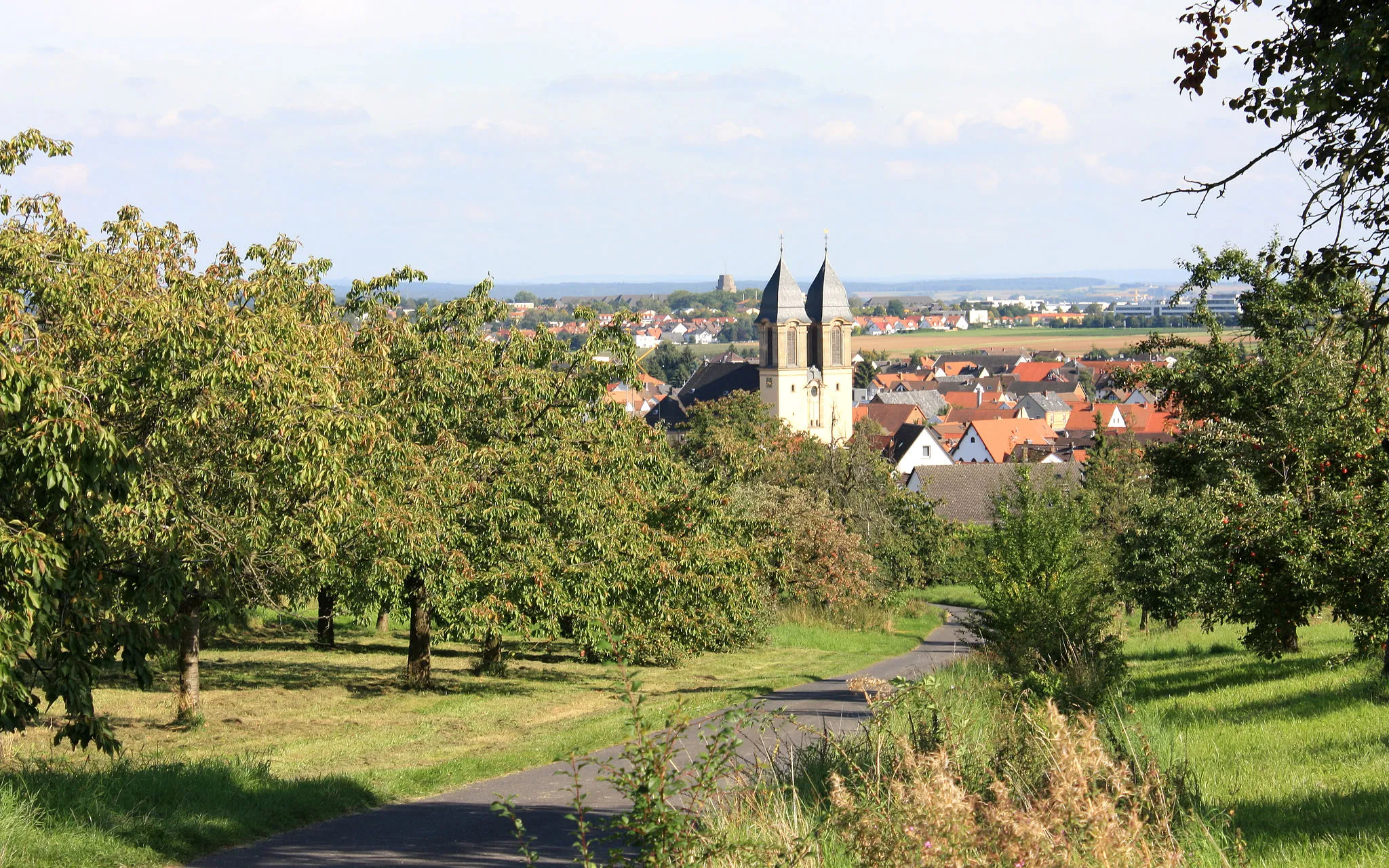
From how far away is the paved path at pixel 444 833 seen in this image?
938 centimetres

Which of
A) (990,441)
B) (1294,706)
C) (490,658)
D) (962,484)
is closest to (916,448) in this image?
(990,441)

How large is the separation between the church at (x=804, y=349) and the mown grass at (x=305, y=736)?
249ft

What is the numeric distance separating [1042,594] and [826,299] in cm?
9568

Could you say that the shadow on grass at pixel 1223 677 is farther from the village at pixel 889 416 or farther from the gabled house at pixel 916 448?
the gabled house at pixel 916 448

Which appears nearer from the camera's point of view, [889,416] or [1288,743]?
[1288,743]

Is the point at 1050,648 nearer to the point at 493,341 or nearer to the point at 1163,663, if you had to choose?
the point at 1163,663

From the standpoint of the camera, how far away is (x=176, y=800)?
1024cm

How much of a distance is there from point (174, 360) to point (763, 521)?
24.9 metres

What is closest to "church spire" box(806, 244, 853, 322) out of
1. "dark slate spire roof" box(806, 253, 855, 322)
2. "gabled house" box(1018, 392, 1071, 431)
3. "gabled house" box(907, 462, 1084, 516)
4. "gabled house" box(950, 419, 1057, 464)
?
"dark slate spire roof" box(806, 253, 855, 322)

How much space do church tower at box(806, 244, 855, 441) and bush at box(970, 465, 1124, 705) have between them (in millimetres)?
89149

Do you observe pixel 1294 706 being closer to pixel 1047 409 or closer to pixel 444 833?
pixel 444 833

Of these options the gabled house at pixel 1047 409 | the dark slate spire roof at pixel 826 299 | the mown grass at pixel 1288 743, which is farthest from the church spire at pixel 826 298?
the mown grass at pixel 1288 743

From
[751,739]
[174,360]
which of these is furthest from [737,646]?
[174,360]

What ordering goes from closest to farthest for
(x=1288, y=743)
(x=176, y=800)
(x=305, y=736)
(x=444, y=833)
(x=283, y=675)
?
(x=176, y=800) → (x=444, y=833) → (x=1288, y=743) → (x=305, y=736) → (x=283, y=675)
